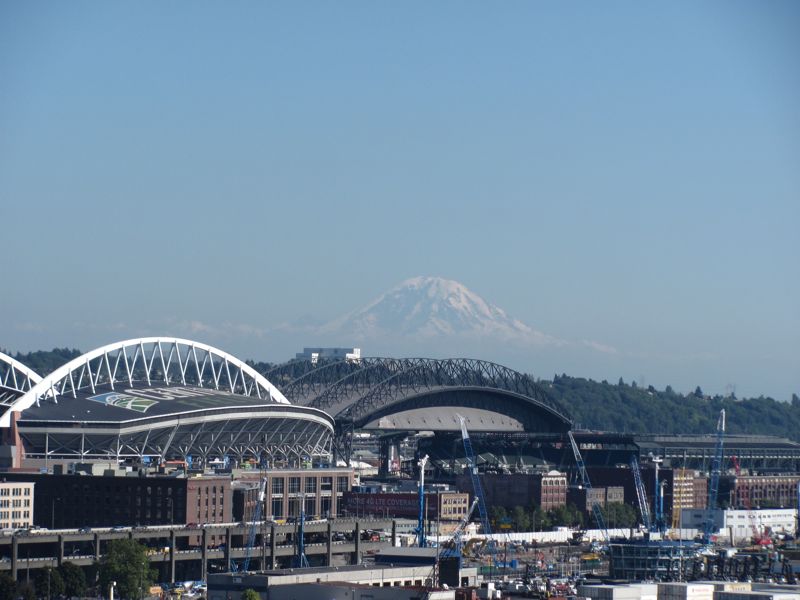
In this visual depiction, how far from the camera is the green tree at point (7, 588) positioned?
91125 millimetres

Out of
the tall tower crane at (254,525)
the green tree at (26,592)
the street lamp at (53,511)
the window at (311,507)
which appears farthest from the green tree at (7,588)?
the window at (311,507)

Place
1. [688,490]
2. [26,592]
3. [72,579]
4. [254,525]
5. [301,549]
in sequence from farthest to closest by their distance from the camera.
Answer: [688,490], [254,525], [301,549], [72,579], [26,592]

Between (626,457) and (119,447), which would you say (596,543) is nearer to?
(119,447)

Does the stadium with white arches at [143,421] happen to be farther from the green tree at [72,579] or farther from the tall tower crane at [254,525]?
the green tree at [72,579]

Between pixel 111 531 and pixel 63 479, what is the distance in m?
15.0

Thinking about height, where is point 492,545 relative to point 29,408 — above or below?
below

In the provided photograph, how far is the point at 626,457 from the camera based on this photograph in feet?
640

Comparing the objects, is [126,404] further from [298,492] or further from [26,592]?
[26,592]

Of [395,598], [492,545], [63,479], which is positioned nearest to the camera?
[395,598]

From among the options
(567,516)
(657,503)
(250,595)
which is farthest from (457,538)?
(657,503)

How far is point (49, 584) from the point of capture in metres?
94.5

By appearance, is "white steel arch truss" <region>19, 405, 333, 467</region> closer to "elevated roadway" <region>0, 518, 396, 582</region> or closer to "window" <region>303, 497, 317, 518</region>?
"window" <region>303, 497, 317, 518</region>

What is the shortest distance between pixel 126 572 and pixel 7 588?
8.92 meters

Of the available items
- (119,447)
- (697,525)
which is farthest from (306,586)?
(697,525)
